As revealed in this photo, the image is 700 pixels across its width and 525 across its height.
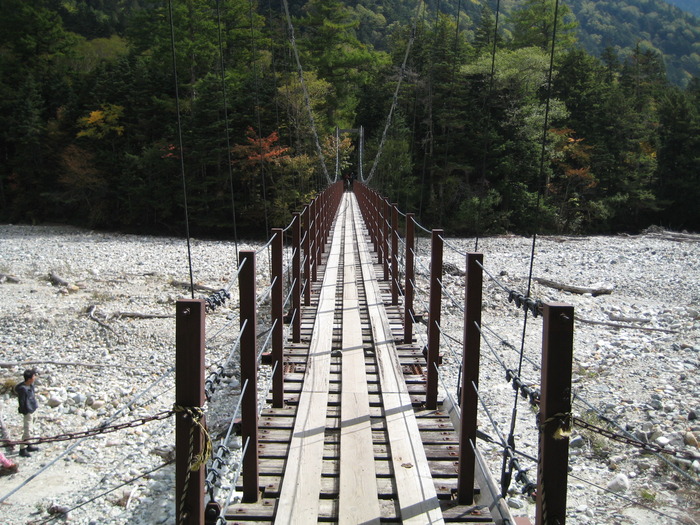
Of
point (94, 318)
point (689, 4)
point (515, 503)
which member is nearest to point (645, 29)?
point (94, 318)

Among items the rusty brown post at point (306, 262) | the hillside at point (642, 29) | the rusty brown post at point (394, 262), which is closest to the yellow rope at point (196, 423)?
the rusty brown post at point (306, 262)

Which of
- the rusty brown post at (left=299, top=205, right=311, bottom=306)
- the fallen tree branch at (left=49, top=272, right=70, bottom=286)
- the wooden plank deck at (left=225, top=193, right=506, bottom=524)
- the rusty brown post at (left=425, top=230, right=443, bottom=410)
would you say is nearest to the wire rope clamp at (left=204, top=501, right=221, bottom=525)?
the wooden plank deck at (left=225, top=193, right=506, bottom=524)

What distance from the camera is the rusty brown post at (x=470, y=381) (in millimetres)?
1725

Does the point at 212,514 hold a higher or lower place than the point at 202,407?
lower

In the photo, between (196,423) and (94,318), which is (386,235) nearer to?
(196,423)

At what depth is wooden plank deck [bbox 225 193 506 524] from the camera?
5.47 feet

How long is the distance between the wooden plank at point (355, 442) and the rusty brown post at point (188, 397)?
20.9 inches

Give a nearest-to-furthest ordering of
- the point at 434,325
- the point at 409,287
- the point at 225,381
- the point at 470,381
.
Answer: the point at 470,381 < the point at 434,325 < the point at 409,287 < the point at 225,381

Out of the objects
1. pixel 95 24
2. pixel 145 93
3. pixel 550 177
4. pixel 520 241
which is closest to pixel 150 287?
pixel 520 241

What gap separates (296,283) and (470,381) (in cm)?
199

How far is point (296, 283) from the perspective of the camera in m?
3.58

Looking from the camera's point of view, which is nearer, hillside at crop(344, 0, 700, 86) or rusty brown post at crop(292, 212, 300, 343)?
rusty brown post at crop(292, 212, 300, 343)

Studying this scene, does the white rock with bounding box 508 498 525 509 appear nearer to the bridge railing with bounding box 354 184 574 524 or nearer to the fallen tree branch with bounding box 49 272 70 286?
the bridge railing with bounding box 354 184 574 524

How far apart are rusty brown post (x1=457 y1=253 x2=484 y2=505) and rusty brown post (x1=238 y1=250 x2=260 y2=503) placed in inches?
26.3
